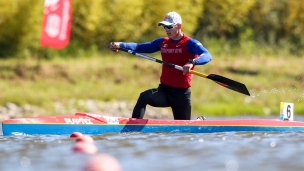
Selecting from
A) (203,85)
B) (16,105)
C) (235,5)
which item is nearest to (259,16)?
(235,5)

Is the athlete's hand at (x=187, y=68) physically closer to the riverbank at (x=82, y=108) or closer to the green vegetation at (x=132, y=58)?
the green vegetation at (x=132, y=58)

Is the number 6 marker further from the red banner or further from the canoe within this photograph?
the red banner

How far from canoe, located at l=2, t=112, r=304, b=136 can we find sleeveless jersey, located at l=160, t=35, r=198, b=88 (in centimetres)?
64

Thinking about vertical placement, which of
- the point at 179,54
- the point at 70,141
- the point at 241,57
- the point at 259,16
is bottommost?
the point at 70,141

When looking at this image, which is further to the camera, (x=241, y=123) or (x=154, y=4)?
(x=154, y=4)

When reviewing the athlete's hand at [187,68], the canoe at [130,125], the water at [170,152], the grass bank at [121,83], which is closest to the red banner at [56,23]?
the grass bank at [121,83]

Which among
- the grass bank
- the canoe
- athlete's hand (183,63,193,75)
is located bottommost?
the canoe

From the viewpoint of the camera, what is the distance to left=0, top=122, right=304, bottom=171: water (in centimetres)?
787

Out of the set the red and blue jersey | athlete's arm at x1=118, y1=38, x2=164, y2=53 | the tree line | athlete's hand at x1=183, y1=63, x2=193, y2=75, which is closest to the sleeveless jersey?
the red and blue jersey

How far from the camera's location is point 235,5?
41.6 metres

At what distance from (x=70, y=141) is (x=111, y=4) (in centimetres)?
2518

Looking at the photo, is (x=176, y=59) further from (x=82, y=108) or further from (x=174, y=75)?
(x=82, y=108)

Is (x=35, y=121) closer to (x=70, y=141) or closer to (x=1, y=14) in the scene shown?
(x=70, y=141)

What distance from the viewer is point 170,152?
8938 mm
